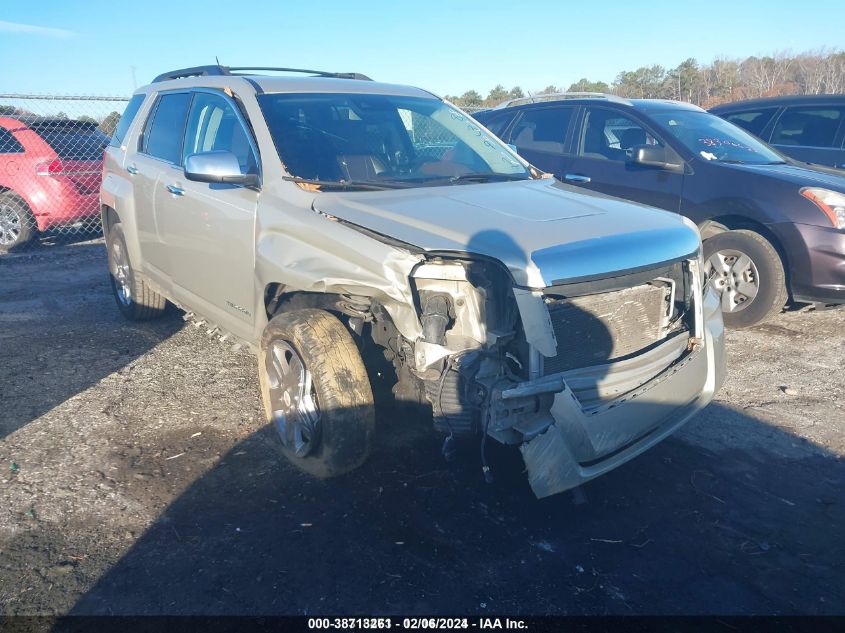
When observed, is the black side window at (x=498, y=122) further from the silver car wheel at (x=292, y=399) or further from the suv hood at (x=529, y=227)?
the silver car wheel at (x=292, y=399)

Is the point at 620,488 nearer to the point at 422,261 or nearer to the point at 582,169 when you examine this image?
the point at 422,261

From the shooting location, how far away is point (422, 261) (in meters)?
3.00

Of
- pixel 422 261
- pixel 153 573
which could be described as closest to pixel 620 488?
pixel 422 261

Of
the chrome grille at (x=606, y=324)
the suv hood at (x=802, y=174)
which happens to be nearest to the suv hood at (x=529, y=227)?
the chrome grille at (x=606, y=324)

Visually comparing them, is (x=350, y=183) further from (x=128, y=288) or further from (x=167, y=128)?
(x=128, y=288)

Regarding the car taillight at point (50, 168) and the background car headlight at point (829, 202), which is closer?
Result: the background car headlight at point (829, 202)

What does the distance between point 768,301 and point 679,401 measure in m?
2.96

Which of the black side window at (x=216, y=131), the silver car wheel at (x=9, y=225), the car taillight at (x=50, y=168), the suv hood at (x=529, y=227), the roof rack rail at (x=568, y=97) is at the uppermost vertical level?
the roof rack rail at (x=568, y=97)

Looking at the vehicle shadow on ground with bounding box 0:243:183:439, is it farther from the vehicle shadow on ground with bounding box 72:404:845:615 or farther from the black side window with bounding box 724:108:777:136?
the black side window with bounding box 724:108:777:136

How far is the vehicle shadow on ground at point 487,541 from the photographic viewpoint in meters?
2.67

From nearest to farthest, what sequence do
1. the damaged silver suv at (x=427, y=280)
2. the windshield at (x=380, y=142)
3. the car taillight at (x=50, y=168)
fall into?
1. the damaged silver suv at (x=427, y=280)
2. the windshield at (x=380, y=142)
3. the car taillight at (x=50, y=168)

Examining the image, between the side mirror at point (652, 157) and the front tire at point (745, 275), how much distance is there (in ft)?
2.58

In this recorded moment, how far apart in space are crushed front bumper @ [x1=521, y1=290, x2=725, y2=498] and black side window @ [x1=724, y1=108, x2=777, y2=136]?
6068 millimetres

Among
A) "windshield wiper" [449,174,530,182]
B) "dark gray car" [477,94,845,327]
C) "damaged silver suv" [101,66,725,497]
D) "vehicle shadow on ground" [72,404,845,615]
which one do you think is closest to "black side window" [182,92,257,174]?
"damaged silver suv" [101,66,725,497]
